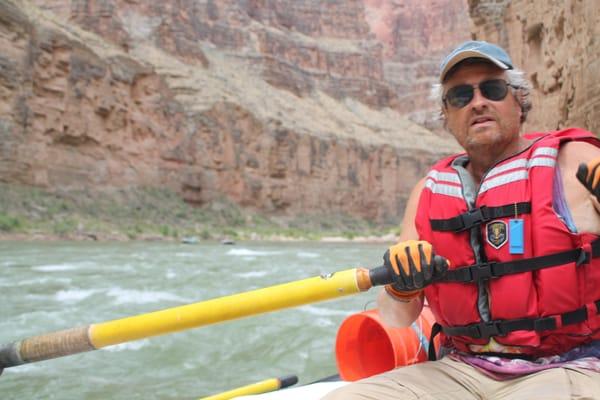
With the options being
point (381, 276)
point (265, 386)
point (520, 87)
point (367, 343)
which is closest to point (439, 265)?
point (381, 276)

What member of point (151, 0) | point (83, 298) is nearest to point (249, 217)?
point (151, 0)

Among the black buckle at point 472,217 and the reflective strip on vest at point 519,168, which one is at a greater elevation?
the reflective strip on vest at point 519,168

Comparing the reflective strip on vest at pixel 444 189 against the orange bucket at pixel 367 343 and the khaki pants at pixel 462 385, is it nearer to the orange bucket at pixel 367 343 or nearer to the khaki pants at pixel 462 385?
the khaki pants at pixel 462 385

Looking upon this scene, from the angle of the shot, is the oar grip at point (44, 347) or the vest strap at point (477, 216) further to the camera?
the oar grip at point (44, 347)

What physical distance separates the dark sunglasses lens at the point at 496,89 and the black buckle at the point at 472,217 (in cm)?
37

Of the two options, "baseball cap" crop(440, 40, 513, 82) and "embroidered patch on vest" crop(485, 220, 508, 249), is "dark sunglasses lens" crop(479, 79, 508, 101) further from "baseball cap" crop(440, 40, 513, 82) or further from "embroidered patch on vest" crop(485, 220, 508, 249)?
"embroidered patch on vest" crop(485, 220, 508, 249)

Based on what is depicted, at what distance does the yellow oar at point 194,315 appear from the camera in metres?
1.80

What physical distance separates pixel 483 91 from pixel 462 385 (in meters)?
0.93

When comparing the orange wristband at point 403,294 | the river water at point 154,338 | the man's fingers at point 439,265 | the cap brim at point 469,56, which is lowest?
the river water at point 154,338

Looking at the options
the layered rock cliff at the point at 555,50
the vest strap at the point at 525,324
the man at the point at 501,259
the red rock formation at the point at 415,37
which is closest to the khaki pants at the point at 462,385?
the man at the point at 501,259

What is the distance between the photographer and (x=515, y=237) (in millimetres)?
1651

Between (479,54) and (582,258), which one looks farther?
(479,54)

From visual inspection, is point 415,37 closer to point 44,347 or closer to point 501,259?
point 501,259

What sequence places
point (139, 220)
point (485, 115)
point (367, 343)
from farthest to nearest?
point (139, 220) → point (367, 343) → point (485, 115)
